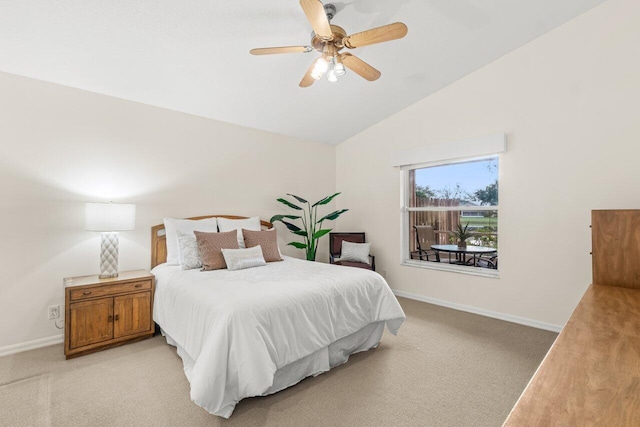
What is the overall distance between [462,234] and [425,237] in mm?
542

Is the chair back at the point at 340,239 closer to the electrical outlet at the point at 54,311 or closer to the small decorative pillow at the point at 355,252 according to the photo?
the small decorative pillow at the point at 355,252

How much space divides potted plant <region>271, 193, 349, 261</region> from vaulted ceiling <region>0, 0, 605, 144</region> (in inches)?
55.1

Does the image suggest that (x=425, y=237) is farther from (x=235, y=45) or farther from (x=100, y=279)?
(x=100, y=279)

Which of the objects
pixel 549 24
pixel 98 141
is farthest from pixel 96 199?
pixel 549 24

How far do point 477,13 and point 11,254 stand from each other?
462 centimetres

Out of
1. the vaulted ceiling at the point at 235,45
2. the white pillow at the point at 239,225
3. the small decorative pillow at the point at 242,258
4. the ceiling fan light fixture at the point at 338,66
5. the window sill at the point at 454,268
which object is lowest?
the window sill at the point at 454,268

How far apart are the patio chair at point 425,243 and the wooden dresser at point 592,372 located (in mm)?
2371

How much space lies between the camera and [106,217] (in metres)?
2.78

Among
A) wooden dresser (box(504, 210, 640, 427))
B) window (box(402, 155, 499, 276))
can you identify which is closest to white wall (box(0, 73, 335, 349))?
window (box(402, 155, 499, 276))

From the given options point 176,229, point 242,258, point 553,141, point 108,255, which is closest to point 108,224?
point 108,255

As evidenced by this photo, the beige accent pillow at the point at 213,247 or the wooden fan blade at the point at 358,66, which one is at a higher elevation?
the wooden fan blade at the point at 358,66

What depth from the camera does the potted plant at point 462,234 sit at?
3.99m

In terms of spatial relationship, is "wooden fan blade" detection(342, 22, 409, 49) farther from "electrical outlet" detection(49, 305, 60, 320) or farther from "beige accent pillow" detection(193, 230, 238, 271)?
"electrical outlet" detection(49, 305, 60, 320)

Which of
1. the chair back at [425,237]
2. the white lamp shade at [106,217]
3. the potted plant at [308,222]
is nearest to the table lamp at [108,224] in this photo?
the white lamp shade at [106,217]
